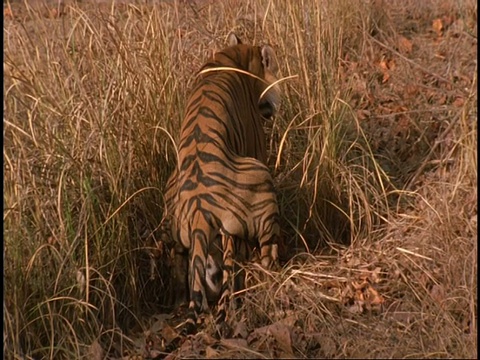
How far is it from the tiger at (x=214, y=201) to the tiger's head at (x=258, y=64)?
253 mm

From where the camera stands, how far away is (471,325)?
4926 mm

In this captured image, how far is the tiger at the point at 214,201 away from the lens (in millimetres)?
5344

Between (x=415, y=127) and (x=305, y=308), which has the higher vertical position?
(x=415, y=127)

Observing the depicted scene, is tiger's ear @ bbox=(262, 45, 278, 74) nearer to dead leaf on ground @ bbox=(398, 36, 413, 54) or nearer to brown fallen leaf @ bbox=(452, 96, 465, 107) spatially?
brown fallen leaf @ bbox=(452, 96, 465, 107)

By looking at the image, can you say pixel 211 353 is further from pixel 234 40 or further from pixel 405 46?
pixel 405 46

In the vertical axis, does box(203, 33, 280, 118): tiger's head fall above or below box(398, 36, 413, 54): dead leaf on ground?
above

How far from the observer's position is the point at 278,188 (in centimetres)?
611

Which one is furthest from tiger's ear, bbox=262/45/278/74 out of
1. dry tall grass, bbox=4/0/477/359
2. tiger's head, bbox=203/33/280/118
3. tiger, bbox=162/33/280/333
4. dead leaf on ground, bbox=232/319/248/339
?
dead leaf on ground, bbox=232/319/248/339

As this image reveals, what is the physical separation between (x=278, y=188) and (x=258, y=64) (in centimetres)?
74

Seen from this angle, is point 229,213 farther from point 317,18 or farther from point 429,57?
point 429,57

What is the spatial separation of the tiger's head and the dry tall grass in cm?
12

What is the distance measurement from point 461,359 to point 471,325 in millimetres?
351

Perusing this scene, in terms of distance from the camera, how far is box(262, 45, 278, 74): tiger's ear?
620 centimetres

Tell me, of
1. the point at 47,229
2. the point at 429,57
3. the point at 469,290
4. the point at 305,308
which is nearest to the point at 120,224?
the point at 47,229
